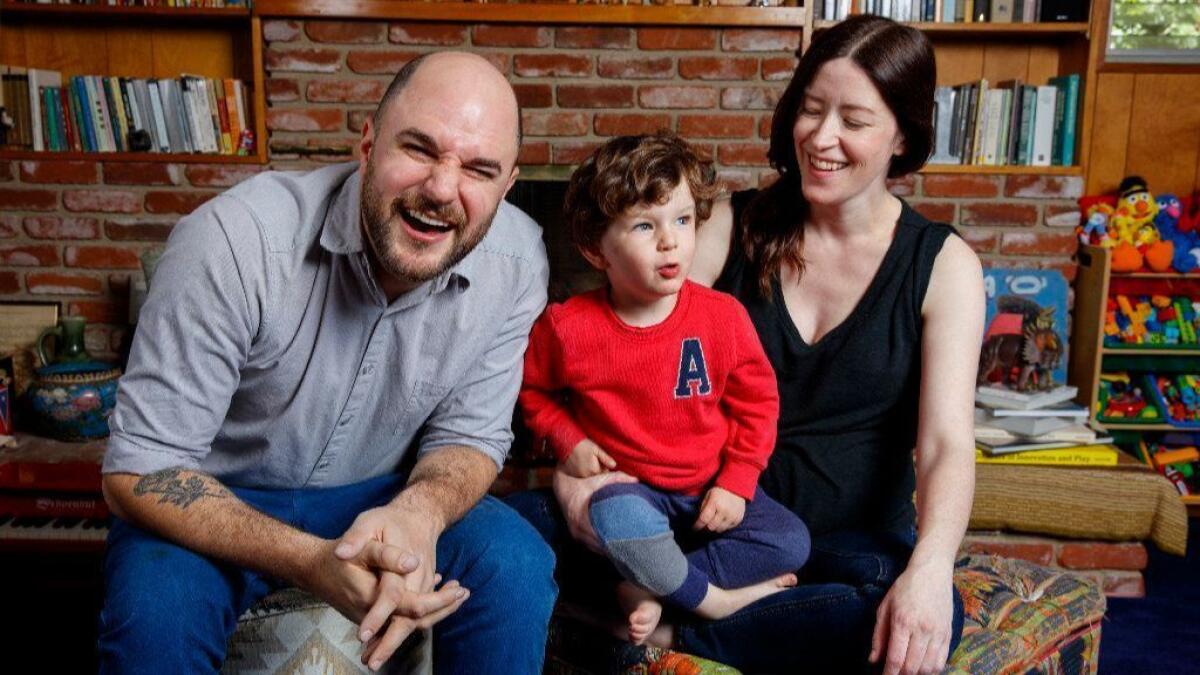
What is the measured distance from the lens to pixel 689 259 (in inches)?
57.8

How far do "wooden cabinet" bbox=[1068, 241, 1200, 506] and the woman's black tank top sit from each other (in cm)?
150

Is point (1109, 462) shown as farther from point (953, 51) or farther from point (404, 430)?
point (404, 430)

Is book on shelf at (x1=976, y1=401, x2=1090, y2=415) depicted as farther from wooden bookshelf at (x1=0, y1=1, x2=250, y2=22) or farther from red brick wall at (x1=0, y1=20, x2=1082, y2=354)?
wooden bookshelf at (x1=0, y1=1, x2=250, y2=22)

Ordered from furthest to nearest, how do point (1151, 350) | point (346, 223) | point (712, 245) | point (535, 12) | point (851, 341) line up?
point (1151, 350)
point (535, 12)
point (712, 245)
point (851, 341)
point (346, 223)

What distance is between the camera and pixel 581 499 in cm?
148

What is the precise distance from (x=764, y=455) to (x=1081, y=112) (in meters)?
2.05

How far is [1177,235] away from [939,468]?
2.16 meters

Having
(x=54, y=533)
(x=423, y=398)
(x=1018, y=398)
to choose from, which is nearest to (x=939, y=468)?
(x=423, y=398)

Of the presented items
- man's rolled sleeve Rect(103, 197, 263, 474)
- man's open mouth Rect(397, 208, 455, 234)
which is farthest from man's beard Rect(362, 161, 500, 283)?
man's rolled sleeve Rect(103, 197, 263, 474)

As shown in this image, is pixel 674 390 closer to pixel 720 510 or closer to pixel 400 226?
pixel 720 510

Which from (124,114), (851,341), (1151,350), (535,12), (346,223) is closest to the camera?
(346,223)

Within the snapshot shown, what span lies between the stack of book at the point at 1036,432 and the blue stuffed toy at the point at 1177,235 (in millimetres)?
731

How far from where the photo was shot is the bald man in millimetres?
1211

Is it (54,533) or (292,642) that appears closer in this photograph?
(292,642)
